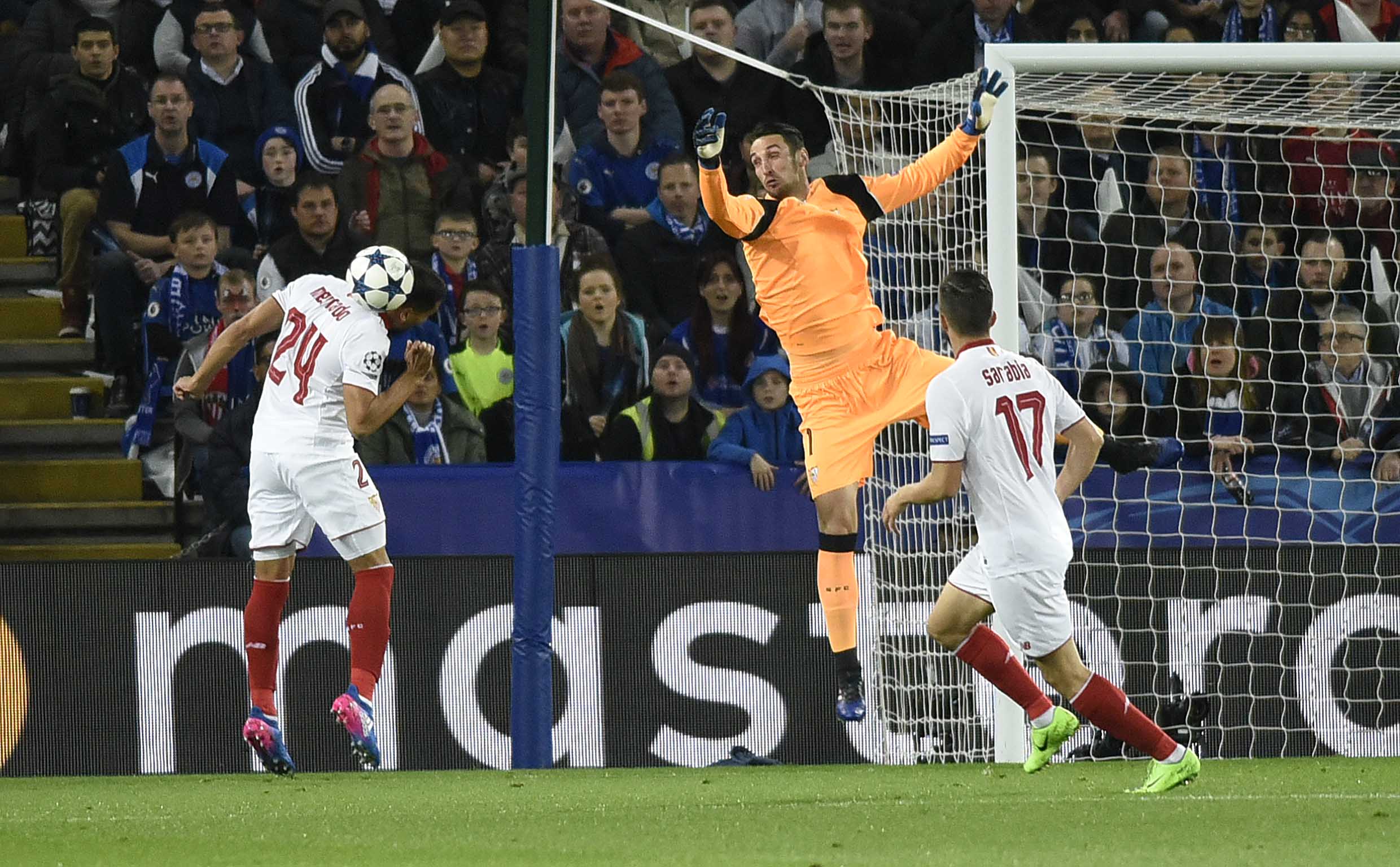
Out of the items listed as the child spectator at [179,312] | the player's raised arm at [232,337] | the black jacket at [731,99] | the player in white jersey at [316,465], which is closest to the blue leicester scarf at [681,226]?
the black jacket at [731,99]

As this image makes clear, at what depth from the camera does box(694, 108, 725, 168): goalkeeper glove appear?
22.1 ft

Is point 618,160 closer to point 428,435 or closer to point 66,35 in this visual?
point 428,435

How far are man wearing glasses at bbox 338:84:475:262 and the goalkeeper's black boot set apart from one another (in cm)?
460

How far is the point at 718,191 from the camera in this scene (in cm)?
710

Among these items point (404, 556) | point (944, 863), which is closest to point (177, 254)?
point (404, 556)

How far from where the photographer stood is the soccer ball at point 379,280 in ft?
24.5

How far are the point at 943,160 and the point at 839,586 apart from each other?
1.81m

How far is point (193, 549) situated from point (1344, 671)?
601 centimetres

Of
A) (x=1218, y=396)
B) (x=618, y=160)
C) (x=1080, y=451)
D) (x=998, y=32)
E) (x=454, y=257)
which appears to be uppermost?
(x=998, y=32)

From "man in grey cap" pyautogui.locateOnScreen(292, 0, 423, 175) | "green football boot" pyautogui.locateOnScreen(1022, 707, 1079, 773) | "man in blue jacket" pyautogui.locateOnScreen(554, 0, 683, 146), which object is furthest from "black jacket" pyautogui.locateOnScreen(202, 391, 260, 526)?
"green football boot" pyautogui.locateOnScreen(1022, 707, 1079, 773)

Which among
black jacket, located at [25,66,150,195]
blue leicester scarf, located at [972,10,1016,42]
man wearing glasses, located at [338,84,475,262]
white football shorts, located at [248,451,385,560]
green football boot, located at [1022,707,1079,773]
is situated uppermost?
blue leicester scarf, located at [972,10,1016,42]

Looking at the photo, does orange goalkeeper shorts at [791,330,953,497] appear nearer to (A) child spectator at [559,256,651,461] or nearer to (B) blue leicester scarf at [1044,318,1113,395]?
(B) blue leicester scarf at [1044,318,1113,395]

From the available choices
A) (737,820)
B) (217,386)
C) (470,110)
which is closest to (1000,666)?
(737,820)

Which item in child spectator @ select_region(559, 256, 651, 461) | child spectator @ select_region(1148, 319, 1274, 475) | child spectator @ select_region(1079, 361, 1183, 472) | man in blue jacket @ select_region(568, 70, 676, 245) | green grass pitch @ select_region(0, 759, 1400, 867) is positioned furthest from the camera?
man in blue jacket @ select_region(568, 70, 676, 245)
